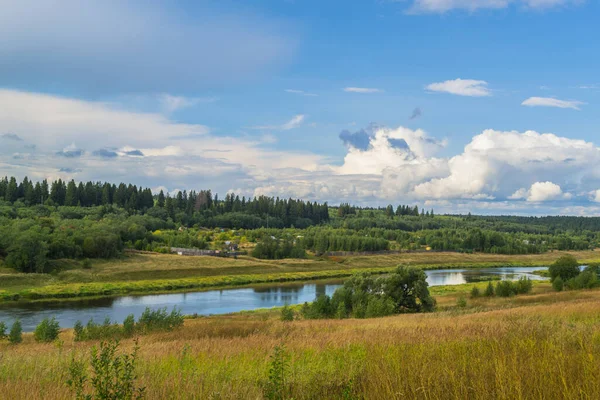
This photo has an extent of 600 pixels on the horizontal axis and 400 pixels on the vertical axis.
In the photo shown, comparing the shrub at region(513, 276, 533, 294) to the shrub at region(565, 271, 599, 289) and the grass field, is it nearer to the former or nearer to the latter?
the shrub at region(565, 271, 599, 289)

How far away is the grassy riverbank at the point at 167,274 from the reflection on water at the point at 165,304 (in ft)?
18.5

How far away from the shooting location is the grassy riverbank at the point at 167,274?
63375 millimetres

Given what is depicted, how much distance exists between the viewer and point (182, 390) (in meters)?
5.45

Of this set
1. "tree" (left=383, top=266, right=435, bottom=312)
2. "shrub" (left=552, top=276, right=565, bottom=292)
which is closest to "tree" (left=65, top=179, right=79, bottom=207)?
"tree" (left=383, top=266, right=435, bottom=312)

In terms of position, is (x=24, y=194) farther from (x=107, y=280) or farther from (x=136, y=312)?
(x=136, y=312)

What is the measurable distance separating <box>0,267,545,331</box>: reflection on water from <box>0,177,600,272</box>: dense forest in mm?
21429

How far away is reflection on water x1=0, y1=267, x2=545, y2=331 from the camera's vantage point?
46.5 meters

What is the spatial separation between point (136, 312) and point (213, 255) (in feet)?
174

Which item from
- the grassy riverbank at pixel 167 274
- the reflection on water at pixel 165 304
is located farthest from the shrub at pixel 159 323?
the grassy riverbank at pixel 167 274

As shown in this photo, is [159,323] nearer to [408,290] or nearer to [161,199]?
[408,290]

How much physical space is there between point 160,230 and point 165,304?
73.2 m

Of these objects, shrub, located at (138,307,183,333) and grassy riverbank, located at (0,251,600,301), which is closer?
shrub, located at (138,307,183,333)

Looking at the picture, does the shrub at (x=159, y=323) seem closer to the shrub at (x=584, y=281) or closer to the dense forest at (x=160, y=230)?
the shrub at (x=584, y=281)

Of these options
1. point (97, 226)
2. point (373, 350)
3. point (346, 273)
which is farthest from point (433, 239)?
point (373, 350)
